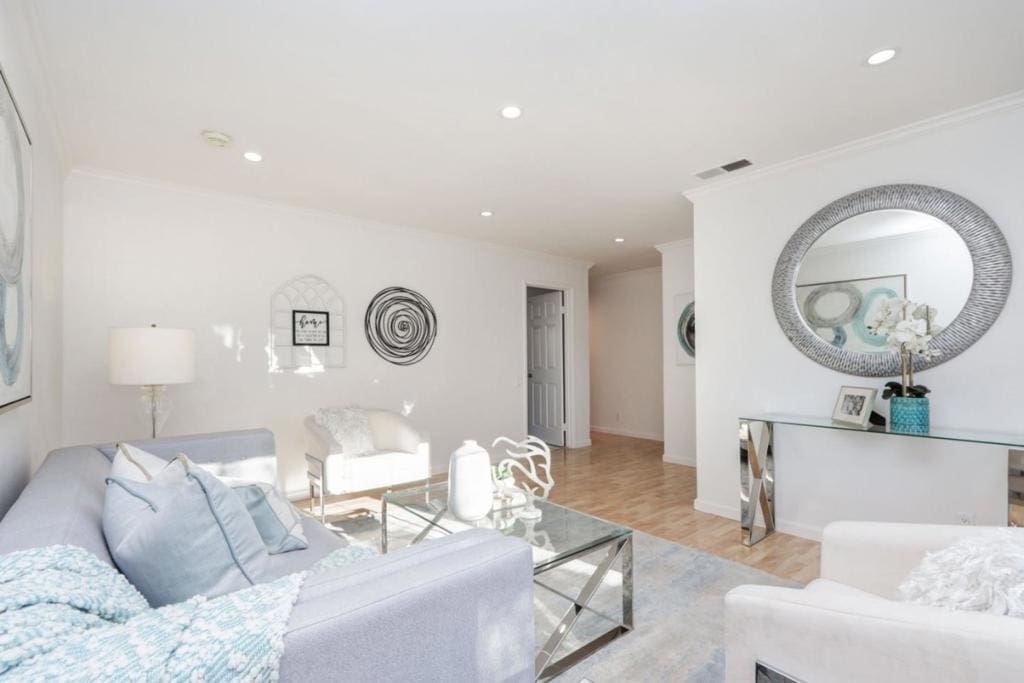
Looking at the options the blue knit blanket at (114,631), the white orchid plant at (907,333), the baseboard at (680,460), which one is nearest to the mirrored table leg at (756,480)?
the white orchid plant at (907,333)

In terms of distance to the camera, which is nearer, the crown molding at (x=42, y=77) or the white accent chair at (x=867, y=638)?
the white accent chair at (x=867, y=638)

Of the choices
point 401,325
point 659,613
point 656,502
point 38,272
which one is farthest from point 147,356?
point 656,502

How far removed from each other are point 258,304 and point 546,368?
367 centimetres

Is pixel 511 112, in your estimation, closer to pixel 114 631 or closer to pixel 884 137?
pixel 884 137

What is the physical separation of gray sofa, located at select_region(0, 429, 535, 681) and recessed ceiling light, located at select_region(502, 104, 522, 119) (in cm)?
207

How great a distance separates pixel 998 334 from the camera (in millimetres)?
2469

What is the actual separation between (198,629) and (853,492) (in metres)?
3.41

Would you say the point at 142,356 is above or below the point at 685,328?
below

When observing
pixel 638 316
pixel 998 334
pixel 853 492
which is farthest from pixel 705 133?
pixel 638 316

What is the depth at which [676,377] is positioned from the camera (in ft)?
18.2

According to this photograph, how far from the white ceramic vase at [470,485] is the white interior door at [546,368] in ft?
13.3

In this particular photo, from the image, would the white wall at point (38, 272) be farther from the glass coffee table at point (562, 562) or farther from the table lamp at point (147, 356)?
the glass coffee table at point (562, 562)

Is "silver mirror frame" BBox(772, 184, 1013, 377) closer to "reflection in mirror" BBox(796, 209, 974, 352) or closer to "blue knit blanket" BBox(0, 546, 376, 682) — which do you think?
"reflection in mirror" BBox(796, 209, 974, 352)

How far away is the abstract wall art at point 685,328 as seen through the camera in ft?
17.5
